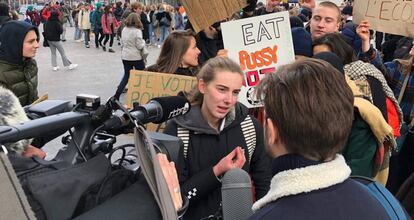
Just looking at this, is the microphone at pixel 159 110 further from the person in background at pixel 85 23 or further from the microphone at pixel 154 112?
the person in background at pixel 85 23

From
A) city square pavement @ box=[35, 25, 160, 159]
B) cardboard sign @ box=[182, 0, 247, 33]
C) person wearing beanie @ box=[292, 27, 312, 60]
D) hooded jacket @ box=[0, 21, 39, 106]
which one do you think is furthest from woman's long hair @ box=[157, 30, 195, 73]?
city square pavement @ box=[35, 25, 160, 159]

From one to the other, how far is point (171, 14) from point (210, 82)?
1612 centimetres

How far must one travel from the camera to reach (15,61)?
3715 mm

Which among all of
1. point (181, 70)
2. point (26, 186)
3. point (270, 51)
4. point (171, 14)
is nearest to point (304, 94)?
point (26, 186)

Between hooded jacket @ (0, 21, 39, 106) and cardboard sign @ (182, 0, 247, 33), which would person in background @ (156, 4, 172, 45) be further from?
cardboard sign @ (182, 0, 247, 33)

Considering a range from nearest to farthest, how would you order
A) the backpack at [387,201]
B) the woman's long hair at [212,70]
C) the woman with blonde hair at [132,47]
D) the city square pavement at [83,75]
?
the backpack at [387,201] → the woman's long hair at [212,70] → the woman with blonde hair at [132,47] → the city square pavement at [83,75]

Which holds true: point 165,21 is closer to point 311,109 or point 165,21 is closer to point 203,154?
point 203,154

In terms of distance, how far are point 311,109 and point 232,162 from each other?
2.90 feet

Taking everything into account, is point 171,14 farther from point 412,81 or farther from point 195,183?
point 195,183

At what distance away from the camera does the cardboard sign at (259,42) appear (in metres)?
3.34

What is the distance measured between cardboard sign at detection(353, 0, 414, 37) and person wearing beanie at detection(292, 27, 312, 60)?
0.59 m

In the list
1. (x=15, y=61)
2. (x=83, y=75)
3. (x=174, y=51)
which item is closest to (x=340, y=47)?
(x=174, y=51)

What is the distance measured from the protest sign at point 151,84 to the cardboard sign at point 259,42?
0.42 metres

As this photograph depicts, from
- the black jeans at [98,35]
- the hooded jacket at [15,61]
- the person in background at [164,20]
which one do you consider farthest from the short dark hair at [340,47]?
the person in background at [164,20]
